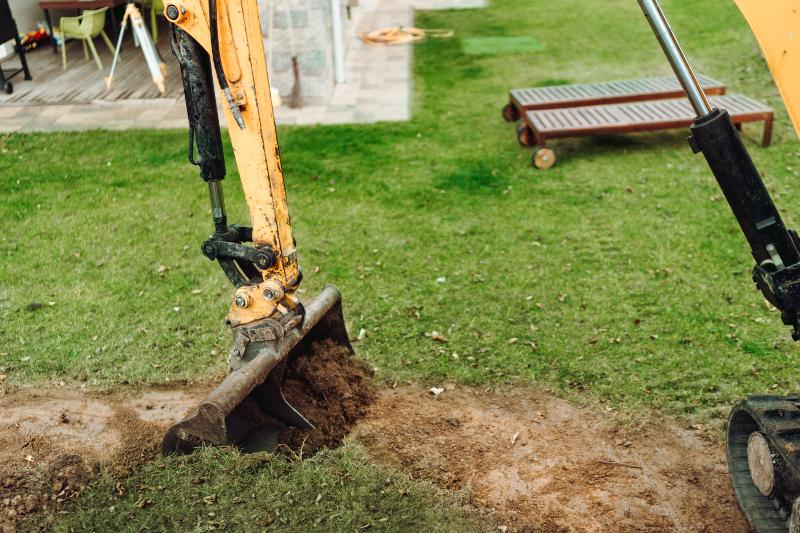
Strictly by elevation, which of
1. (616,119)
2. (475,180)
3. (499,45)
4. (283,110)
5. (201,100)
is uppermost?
(201,100)

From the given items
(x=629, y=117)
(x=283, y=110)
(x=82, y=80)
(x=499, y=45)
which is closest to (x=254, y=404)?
(x=629, y=117)

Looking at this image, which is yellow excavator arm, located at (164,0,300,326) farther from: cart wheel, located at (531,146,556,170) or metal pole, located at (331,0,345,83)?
metal pole, located at (331,0,345,83)

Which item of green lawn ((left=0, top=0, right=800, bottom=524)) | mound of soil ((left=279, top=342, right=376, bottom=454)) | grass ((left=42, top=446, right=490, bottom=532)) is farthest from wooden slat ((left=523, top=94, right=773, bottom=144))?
grass ((left=42, top=446, right=490, bottom=532))

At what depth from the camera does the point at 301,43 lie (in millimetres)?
10562

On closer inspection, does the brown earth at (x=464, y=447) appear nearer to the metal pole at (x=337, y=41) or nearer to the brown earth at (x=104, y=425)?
the brown earth at (x=104, y=425)

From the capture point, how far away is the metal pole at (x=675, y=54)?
10.5 feet

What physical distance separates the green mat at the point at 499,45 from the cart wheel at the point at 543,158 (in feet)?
16.1

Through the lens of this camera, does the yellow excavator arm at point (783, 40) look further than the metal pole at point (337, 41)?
No

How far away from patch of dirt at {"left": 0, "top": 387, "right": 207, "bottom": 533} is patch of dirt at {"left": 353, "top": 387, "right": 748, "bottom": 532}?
49.7 inches

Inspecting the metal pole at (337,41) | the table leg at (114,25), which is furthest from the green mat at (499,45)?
the table leg at (114,25)

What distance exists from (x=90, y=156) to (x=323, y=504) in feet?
21.2

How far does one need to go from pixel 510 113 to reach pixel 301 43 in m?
2.94

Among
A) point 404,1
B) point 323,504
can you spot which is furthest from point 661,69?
point 323,504

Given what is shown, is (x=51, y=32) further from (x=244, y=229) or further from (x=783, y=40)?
(x=783, y=40)
